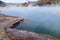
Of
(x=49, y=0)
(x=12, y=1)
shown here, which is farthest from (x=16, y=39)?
(x=12, y=1)

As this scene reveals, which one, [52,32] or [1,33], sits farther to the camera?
[52,32]

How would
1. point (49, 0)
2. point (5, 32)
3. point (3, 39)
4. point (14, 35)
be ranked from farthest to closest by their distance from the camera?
point (49, 0) → point (5, 32) → point (14, 35) → point (3, 39)

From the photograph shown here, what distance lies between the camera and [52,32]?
21.4 ft

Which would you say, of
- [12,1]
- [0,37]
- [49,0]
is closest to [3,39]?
[0,37]

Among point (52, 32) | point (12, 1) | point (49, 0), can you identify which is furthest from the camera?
point (12, 1)

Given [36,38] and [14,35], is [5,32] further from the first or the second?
[36,38]

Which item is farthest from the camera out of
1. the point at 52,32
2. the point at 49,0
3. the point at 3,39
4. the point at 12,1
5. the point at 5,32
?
the point at 12,1

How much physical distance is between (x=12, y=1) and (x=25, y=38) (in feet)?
80.6

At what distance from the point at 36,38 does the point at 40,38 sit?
0.14m

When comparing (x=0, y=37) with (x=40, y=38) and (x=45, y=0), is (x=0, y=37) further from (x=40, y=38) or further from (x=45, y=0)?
(x=45, y=0)

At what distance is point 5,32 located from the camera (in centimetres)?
582

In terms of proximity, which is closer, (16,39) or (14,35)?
(16,39)

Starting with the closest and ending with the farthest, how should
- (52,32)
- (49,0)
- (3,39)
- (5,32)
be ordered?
(3,39), (5,32), (52,32), (49,0)

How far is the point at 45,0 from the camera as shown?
25.8 meters
